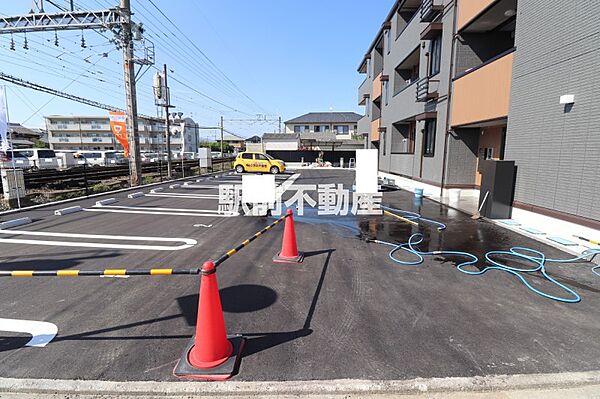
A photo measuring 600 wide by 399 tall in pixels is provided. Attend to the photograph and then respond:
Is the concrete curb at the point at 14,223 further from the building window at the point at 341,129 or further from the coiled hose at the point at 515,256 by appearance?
the building window at the point at 341,129

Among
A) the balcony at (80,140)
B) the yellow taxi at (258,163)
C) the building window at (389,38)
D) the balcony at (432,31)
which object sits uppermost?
the building window at (389,38)

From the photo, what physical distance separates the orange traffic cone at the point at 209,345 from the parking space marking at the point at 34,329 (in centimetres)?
146

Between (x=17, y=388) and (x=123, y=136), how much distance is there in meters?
15.0

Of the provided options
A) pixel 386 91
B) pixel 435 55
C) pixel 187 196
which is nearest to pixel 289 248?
pixel 187 196

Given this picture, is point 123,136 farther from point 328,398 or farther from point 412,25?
point 328,398

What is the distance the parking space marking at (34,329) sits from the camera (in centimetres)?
286

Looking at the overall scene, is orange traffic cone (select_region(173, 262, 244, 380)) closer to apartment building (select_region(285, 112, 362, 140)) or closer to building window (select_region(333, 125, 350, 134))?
apartment building (select_region(285, 112, 362, 140))

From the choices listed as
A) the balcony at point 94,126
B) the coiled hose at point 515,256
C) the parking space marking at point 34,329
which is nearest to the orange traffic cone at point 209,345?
the parking space marking at point 34,329

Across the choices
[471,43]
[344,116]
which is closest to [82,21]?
[471,43]

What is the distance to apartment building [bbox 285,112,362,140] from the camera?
5488 cm

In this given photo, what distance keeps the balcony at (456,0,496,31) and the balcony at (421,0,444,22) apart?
5.58 feet

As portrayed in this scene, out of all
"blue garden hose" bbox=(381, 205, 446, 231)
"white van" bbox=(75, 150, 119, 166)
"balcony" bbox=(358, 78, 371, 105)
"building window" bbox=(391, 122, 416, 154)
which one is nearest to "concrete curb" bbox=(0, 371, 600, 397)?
"blue garden hose" bbox=(381, 205, 446, 231)

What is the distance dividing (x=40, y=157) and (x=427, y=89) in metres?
30.2

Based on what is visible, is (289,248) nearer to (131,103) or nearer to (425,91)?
(425,91)
